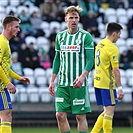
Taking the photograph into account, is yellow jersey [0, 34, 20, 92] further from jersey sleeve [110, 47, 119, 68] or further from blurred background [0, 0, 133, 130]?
blurred background [0, 0, 133, 130]

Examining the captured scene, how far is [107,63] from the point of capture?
1169cm

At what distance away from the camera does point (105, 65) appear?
38.4 ft

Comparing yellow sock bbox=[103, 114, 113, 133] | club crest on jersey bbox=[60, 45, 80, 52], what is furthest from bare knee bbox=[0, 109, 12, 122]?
yellow sock bbox=[103, 114, 113, 133]

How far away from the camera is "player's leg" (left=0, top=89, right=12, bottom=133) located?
399 inches

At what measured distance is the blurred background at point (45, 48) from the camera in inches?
683

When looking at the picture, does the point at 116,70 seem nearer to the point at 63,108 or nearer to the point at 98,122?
the point at 98,122

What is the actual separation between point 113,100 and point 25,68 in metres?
6.80

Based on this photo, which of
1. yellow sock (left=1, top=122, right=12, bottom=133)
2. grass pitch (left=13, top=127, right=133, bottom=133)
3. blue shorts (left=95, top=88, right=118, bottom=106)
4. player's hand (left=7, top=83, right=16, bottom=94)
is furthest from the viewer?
grass pitch (left=13, top=127, right=133, bottom=133)

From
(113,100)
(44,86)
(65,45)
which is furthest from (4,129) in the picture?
(44,86)

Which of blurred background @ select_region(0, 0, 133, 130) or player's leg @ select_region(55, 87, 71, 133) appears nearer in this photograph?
player's leg @ select_region(55, 87, 71, 133)

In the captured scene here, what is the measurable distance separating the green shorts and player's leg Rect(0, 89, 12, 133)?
0.91 m

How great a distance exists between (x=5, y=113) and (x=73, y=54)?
4.88ft

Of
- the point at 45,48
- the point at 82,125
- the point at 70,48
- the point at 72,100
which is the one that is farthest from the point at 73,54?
the point at 45,48

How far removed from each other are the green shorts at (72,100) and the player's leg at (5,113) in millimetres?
912
